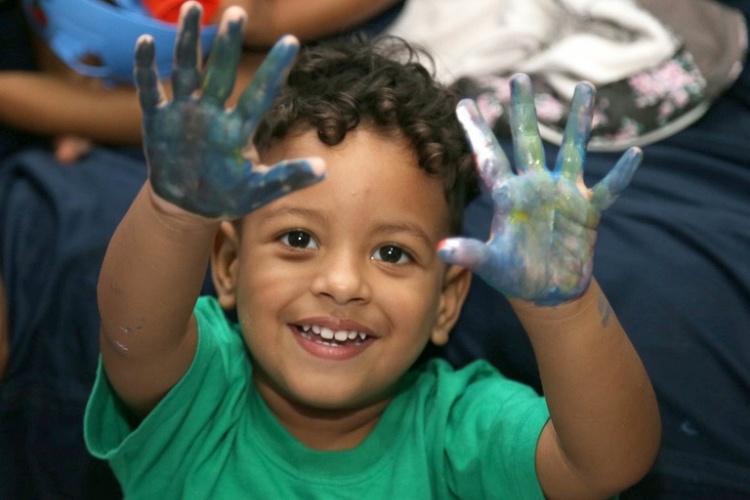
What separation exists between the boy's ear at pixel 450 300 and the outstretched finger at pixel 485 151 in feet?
1.05

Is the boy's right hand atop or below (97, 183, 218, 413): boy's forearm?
atop

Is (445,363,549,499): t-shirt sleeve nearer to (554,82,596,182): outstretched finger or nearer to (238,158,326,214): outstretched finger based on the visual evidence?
(554,82,596,182): outstretched finger

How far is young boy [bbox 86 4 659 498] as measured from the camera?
0.83 m

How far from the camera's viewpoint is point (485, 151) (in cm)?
88

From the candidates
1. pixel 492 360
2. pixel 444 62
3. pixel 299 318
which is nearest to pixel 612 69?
pixel 444 62

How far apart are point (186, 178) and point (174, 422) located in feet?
1.27

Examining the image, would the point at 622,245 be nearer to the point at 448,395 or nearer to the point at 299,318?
the point at 448,395

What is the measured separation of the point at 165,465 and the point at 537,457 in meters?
0.44

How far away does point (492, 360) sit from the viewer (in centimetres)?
129

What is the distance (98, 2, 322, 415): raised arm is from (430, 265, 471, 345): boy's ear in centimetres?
36

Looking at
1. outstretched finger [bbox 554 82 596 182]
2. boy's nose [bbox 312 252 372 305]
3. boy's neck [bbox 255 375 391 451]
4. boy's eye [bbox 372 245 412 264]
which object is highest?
outstretched finger [bbox 554 82 596 182]

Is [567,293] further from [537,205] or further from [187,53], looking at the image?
[187,53]

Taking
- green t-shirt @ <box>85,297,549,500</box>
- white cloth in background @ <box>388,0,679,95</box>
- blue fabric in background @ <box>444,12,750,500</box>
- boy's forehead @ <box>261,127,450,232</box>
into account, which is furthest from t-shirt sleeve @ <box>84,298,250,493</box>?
white cloth in background @ <box>388,0,679,95</box>

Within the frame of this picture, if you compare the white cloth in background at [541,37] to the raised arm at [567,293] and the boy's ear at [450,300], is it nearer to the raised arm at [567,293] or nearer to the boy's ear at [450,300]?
the boy's ear at [450,300]
